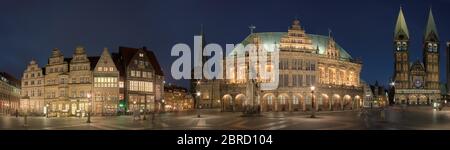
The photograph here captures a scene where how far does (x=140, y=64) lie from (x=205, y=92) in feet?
105

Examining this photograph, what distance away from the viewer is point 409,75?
17950 cm

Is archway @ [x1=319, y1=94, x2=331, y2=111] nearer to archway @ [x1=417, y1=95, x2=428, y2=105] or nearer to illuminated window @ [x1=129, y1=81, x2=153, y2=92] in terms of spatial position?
illuminated window @ [x1=129, y1=81, x2=153, y2=92]

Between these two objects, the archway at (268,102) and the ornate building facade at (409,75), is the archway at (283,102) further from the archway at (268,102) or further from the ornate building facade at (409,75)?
the ornate building facade at (409,75)

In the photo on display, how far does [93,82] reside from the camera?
83.1 m

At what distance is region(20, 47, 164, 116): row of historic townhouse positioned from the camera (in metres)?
83.2

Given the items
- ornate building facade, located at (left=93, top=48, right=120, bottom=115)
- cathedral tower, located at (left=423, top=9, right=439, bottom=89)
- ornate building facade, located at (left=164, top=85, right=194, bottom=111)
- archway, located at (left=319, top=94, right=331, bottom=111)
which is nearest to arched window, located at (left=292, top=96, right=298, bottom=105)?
archway, located at (left=319, top=94, right=331, bottom=111)

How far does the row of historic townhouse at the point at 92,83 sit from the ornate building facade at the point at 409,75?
11667cm

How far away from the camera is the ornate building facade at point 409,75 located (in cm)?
17825

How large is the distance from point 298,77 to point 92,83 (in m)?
39.4

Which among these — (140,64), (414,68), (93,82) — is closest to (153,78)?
(140,64)

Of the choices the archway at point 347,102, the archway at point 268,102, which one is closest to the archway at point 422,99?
the archway at point 347,102

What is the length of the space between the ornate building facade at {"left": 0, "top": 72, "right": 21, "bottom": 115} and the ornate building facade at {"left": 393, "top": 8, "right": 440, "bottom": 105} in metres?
133

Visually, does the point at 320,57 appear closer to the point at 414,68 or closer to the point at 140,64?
the point at 140,64

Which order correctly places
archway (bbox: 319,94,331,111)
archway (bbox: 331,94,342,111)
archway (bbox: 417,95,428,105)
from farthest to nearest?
archway (bbox: 417,95,428,105), archway (bbox: 331,94,342,111), archway (bbox: 319,94,331,111)
